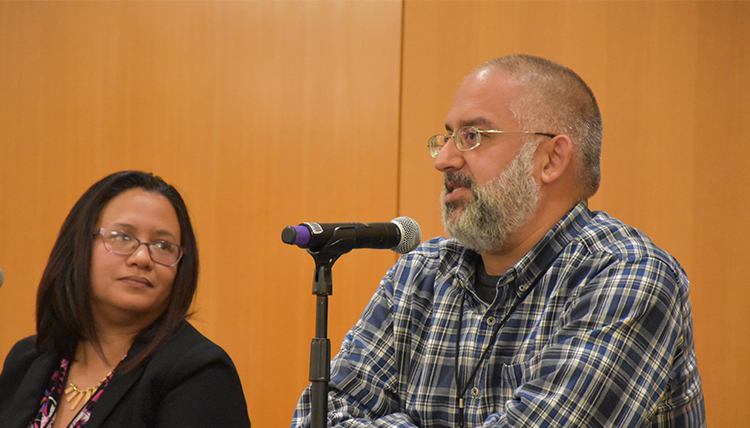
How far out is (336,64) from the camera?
3074 mm

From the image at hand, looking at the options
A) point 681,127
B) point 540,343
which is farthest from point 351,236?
point 681,127

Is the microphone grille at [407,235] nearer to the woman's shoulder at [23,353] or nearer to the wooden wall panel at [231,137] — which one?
the woman's shoulder at [23,353]

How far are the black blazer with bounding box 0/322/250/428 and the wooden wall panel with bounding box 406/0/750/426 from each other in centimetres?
128

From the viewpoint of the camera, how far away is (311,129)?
3090 millimetres

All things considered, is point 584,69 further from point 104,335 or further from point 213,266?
point 104,335

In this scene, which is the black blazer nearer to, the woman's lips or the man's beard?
the woman's lips

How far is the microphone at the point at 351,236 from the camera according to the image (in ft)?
3.98

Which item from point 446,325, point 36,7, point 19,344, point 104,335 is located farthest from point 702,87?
point 36,7

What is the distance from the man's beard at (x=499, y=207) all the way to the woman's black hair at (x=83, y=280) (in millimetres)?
852

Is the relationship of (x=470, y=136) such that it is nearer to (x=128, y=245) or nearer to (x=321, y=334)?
(x=321, y=334)

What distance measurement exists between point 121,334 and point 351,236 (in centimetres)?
108

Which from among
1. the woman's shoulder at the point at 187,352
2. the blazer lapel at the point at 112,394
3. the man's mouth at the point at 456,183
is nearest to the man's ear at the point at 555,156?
the man's mouth at the point at 456,183

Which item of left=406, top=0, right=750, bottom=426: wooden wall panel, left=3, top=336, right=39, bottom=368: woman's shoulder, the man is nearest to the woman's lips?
left=3, top=336, right=39, bottom=368: woman's shoulder

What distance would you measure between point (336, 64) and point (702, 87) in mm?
1503
